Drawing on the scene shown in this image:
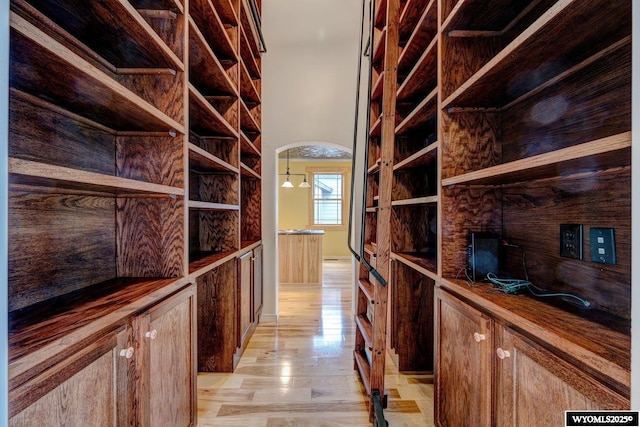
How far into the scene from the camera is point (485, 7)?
138cm

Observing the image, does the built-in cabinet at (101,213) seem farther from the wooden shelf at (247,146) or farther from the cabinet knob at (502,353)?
the cabinet knob at (502,353)

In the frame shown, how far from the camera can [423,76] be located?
2.00 metres

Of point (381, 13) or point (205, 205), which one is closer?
point (205, 205)

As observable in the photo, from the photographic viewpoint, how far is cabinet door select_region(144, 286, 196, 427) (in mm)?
1199

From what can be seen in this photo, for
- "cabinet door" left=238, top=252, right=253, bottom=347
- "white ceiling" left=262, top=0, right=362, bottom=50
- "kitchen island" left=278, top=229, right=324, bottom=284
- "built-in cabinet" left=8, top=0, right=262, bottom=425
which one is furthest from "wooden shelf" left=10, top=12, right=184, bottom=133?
"kitchen island" left=278, top=229, right=324, bottom=284

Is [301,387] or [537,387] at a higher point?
[537,387]

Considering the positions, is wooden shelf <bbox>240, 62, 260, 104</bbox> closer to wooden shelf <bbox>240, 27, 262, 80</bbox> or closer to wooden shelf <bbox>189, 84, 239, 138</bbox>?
wooden shelf <bbox>240, 27, 262, 80</bbox>

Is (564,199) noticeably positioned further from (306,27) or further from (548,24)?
(306,27)

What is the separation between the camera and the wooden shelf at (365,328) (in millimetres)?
1956

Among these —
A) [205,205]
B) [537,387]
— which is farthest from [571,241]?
[205,205]

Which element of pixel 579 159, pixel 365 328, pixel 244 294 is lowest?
pixel 365 328

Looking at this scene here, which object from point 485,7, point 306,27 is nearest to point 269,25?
point 306,27

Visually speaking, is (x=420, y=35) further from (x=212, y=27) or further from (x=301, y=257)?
(x=301, y=257)

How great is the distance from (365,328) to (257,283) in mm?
1470
